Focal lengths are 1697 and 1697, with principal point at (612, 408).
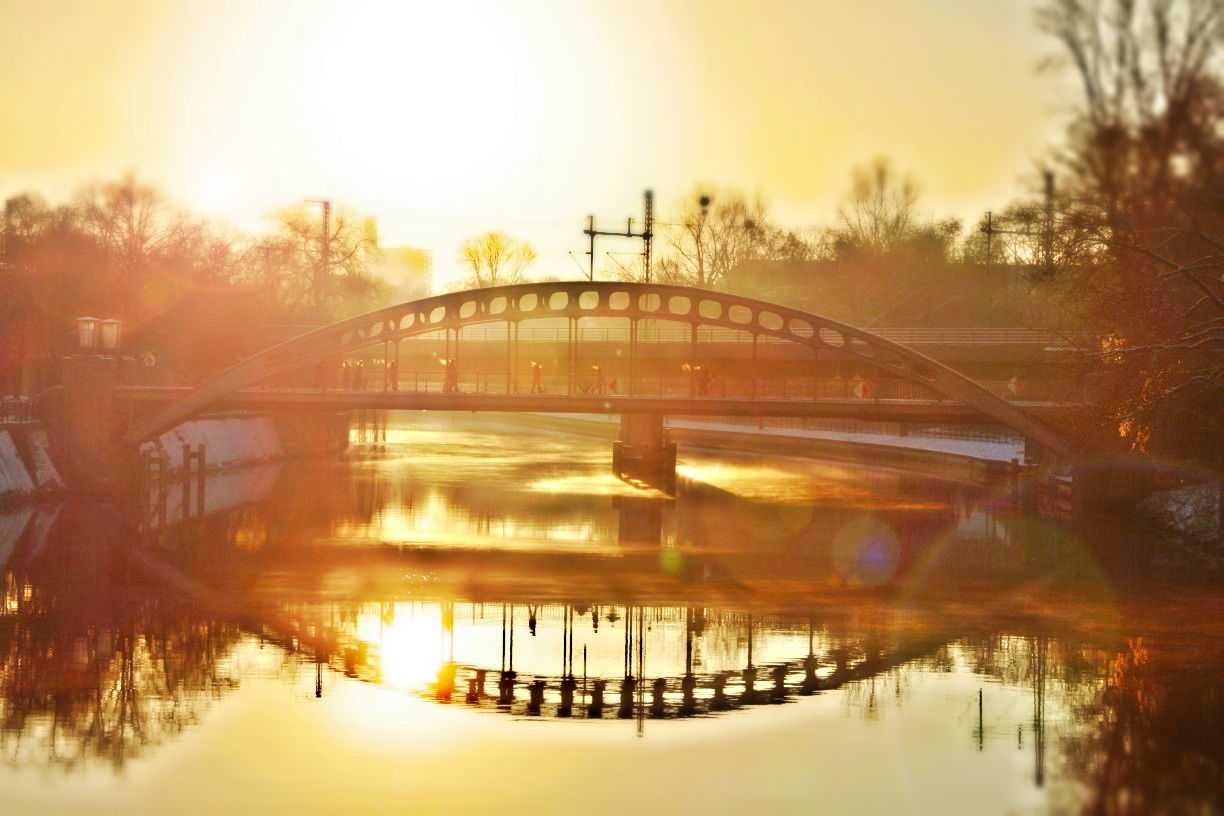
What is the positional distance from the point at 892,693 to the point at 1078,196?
1684 cm

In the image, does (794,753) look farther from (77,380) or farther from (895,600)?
(77,380)

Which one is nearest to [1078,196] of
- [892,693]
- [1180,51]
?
[1180,51]

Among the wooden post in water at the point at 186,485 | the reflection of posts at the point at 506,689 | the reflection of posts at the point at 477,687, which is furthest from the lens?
the wooden post in water at the point at 186,485

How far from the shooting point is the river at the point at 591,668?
70.9ft

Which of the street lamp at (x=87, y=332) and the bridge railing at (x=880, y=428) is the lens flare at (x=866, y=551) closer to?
the bridge railing at (x=880, y=428)

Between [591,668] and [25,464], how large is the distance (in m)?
35.3

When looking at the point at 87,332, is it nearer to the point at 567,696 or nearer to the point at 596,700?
the point at 567,696

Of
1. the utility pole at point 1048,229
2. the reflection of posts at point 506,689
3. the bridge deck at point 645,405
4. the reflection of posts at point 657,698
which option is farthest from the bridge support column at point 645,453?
the reflection of posts at point 657,698

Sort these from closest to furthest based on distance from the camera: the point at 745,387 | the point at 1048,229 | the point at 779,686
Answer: the point at 779,686 < the point at 1048,229 < the point at 745,387

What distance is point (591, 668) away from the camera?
95.6ft

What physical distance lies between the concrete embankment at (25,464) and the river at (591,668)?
2888 mm

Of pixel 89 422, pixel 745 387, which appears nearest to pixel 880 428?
pixel 745 387

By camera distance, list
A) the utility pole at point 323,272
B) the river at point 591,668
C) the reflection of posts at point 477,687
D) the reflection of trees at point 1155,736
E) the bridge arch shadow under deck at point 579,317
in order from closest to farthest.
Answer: the reflection of trees at point 1155,736 < the river at point 591,668 < the reflection of posts at point 477,687 < the bridge arch shadow under deck at point 579,317 < the utility pole at point 323,272

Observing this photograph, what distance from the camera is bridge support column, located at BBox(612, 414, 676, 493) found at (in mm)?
76750
